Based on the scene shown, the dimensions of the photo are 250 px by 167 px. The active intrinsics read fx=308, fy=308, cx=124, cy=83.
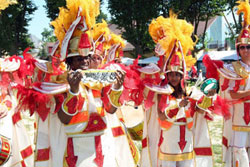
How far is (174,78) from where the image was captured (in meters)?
3.72

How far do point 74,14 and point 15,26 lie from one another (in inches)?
829

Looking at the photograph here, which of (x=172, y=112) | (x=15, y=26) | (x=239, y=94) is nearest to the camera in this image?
(x=172, y=112)

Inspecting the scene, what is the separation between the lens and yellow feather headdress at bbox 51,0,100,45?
2.80 m

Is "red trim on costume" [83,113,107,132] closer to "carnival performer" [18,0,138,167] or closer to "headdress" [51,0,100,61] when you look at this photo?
"carnival performer" [18,0,138,167]


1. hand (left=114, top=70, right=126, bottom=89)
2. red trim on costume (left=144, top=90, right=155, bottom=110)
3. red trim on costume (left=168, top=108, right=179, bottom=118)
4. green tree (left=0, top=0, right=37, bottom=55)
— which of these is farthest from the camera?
green tree (left=0, top=0, right=37, bottom=55)

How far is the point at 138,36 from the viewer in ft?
65.5

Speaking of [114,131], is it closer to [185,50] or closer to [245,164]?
[185,50]

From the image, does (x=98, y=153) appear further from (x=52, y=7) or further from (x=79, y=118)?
(x=52, y=7)

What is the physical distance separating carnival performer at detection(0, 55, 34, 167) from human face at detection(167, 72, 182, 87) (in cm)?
194

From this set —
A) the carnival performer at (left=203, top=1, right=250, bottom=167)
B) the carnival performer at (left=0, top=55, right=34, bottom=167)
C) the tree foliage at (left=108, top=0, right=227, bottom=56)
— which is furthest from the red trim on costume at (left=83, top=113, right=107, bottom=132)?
the tree foliage at (left=108, top=0, right=227, bottom=56)

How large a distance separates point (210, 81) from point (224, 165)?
1781mm

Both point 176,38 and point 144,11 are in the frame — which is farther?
point 144,11

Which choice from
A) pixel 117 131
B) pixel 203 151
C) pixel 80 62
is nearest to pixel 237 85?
pixel 203 151

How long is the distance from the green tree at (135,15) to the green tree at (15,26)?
6.69 m
